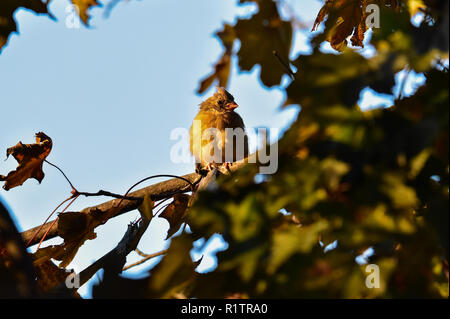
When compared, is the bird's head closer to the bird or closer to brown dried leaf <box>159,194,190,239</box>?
the bird

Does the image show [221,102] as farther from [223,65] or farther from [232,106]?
[223,65]

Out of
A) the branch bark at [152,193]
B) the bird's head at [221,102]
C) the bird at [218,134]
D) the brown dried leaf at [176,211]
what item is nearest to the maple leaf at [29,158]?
the branch bark at [152,193]

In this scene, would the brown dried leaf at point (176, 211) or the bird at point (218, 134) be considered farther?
the bird at point (218, 134)

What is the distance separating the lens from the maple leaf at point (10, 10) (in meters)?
2.58

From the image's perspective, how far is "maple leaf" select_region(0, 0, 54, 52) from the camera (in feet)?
8.47

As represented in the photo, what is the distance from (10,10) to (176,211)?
5.69 ft

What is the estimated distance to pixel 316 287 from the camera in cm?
Answer: 147

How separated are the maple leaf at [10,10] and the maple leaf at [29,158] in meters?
1.34

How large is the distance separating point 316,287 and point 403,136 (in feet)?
1.64

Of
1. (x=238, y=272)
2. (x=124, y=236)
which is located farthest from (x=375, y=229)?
(x=124, y=236)

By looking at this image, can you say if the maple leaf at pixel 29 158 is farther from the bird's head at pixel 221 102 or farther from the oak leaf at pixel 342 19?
the bird's head at pixel 221 102

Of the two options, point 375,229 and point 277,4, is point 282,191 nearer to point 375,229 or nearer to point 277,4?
point 375,229

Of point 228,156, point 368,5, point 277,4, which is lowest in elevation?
point 228,156

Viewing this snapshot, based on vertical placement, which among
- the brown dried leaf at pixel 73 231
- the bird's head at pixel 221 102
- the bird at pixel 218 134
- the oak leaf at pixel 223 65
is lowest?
the bird at pixel 218 134
